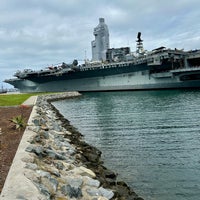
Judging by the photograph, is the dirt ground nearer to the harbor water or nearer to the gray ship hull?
the harbor water

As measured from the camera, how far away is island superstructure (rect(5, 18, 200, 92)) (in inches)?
2670

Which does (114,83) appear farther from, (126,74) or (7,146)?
(7,146)

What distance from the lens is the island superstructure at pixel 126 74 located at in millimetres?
67812

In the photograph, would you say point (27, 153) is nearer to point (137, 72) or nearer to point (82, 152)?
point (82, 152)

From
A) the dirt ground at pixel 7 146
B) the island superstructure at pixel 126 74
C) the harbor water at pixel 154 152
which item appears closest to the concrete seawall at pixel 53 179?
the dirt ground at pixel 7 146

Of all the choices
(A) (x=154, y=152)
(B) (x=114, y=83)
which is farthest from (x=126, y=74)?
(A) (x=154, y=152)

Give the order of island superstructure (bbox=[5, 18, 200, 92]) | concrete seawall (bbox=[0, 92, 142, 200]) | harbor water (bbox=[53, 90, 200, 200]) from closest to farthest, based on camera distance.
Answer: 1. concrete seawall (bbox=[0, 92, 142, 200])
2. harbor water (bbox=[53, 90, 200, 200])
3. island superstructure (bbox=[5, 18, 200, 92])

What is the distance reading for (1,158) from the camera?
9500 mm

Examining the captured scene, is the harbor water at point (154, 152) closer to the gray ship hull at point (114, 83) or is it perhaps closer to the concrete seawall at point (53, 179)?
the concrete seawall at point (53, 179)

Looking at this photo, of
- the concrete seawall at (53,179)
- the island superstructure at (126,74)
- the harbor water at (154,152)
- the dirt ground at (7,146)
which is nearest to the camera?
the concrete seawall at (53,179)

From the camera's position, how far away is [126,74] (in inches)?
3036

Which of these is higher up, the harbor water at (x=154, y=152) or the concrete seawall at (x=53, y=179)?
the concrete seawall at (x=53, y=179)

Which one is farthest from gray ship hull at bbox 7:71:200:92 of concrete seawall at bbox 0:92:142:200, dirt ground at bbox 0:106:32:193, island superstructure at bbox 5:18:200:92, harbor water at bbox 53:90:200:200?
concrete seawall at bbox 0:92:142:200

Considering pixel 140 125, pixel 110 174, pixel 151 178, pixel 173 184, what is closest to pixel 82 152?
pixel 110 174
